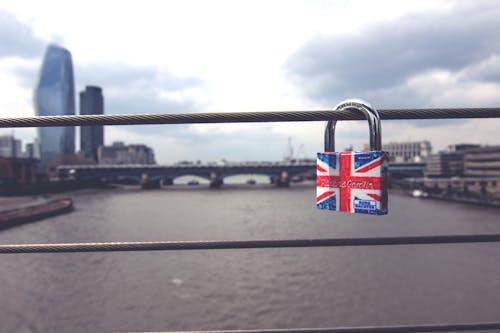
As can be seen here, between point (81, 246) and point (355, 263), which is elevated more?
point (81, 246)

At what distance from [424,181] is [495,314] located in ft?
279

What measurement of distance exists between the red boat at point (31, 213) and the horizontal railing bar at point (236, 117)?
129 feet

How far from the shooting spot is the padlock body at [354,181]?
154 centimetres

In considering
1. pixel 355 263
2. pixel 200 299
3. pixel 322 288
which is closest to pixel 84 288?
pixel 200 299

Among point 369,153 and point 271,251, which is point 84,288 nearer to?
point 271,251

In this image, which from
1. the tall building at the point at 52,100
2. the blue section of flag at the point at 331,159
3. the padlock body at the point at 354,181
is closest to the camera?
the padlock body at the point at 354,181

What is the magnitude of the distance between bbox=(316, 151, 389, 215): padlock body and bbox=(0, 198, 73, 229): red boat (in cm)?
4003

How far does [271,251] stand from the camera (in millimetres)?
24734

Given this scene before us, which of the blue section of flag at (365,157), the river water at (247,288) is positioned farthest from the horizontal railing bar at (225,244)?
the river water at (247,288)

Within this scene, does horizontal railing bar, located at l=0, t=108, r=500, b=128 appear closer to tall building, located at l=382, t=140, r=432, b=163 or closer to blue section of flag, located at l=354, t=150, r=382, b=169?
blue section of flag, located at l=354, t=150, r=382, b=169

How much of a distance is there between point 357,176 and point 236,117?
2.13ft

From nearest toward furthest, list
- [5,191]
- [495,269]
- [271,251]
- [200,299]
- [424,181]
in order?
[200,299]
[495,269]
[271,251]
[5,191]
[424,181]

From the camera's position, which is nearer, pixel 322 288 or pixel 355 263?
pixel 322 288

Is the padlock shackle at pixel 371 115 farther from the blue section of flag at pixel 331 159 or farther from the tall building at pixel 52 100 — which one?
the tall building at pixel 52 100
